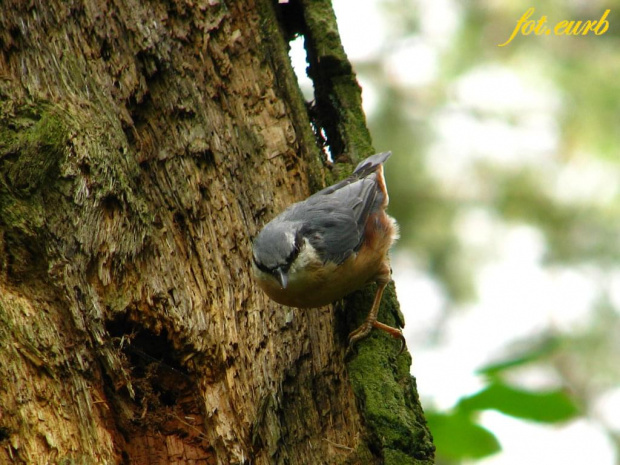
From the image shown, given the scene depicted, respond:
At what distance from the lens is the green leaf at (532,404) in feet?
6.59

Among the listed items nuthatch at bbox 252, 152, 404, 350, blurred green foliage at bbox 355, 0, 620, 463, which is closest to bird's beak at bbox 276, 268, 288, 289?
nuthatch at bbox 252, 152, 404, 350

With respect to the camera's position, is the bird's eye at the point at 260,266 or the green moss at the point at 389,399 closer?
the green moss at the point at 389,399


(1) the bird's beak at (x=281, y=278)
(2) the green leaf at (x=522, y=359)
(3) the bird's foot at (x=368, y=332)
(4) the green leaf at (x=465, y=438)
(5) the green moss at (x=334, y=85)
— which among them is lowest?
(4) the green leaf at (x=465, y=438)

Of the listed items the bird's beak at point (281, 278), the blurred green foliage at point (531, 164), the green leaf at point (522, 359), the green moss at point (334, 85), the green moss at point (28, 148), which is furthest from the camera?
the blurred green foliage at point (531, 164)

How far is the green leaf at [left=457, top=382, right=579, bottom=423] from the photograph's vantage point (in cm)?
201

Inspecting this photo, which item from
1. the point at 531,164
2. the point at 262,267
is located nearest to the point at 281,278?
the point at 262,267

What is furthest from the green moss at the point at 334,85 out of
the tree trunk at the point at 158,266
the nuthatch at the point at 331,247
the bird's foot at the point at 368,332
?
the bird's foot at the point at 368,332

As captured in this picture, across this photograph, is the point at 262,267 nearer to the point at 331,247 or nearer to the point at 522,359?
the point at 331,247

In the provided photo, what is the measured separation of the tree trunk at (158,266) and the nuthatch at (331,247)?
0.23 feet

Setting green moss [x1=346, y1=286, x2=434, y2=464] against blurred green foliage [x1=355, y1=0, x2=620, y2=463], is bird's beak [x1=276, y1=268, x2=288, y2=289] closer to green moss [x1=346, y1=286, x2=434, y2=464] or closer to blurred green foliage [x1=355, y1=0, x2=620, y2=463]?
green moss [x1=346, y1=286, x2=434, y2=464]

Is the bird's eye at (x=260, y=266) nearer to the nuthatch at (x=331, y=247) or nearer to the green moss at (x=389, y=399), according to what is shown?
the nuthatch at (x=331, y=247)

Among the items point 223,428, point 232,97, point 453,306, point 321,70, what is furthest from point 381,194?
point 453,306

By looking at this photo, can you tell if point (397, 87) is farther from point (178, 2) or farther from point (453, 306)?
point (178, 2)

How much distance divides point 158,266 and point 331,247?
2.99 ft
